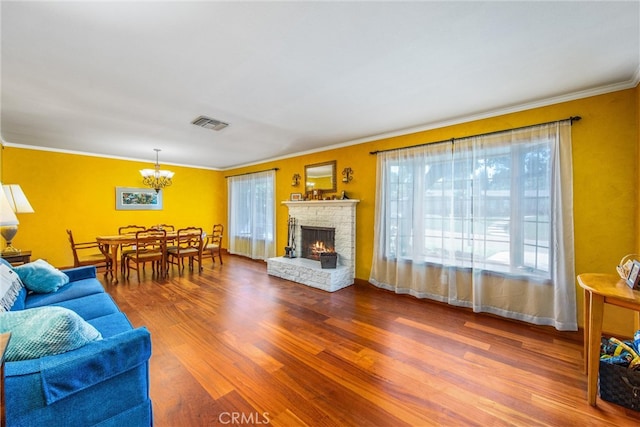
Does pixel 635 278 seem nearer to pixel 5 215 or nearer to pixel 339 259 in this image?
pixel 339 259

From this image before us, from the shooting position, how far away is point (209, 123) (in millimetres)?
3461

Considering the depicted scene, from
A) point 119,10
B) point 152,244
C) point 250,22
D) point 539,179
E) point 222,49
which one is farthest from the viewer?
point 152,244

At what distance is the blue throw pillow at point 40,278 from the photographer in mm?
2393

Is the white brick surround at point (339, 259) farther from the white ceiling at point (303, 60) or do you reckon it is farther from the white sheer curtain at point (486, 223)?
the white ceiling at point (303, 60)

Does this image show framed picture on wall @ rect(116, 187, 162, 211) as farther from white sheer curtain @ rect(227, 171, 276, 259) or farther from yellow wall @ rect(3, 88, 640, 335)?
white sheer curtain @ rect(227, 171, 276, 259)

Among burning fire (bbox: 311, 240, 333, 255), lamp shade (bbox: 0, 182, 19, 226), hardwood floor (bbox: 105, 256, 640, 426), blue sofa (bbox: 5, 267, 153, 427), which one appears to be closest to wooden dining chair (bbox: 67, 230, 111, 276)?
hardwood floor (bbox: 105, 256, 640, 426)

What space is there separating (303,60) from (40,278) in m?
3.16

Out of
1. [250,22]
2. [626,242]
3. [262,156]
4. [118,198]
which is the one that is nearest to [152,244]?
[118,198]

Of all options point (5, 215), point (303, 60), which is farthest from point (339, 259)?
point (5, 215)

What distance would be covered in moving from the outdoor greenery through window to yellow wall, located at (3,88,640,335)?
0.27 meters

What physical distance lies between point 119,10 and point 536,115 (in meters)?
3.79

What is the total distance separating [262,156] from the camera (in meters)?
5.74

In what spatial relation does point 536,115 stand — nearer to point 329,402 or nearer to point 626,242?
point 626,242

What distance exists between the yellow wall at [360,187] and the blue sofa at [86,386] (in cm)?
344
